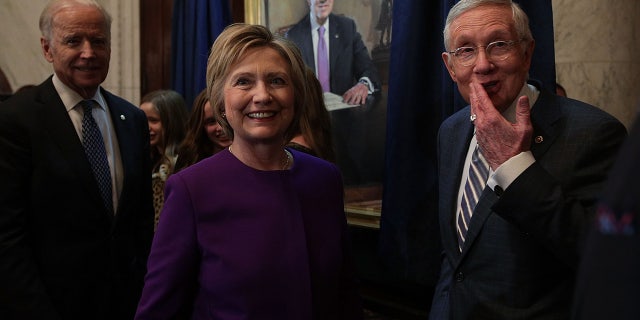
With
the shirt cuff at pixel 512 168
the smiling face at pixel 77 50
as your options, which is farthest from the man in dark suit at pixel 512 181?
the smiling face at pixel 77 50

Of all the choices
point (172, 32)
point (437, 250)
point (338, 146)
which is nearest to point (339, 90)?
point (338, 146)

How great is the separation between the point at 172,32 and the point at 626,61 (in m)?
3.56

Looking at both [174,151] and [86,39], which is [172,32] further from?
[86,39]

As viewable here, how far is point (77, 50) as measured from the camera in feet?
8.45

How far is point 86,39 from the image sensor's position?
2.61 metres

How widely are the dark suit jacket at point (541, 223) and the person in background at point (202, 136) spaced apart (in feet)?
5.59

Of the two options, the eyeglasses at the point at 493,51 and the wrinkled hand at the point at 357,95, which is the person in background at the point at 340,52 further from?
the eyeglasses at the point at 493,51

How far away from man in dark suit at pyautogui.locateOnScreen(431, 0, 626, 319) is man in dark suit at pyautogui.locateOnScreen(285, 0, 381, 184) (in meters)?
2.03

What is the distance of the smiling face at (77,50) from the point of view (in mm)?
2566

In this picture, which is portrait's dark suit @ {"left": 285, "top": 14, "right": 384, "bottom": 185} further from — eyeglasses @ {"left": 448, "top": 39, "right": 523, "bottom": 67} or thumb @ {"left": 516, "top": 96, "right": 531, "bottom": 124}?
thumb @ {"left": 516, "top": 96, "right": 531, "bottom": 124}

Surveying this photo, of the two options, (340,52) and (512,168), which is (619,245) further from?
(340,52)

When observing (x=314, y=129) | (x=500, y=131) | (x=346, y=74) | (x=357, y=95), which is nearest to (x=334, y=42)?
(x=346, y=74)

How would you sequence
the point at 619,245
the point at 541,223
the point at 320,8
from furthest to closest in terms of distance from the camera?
the point at 320,8 → the point at 541,223 → the point at 619,245

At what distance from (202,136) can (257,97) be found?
5.26 ft
